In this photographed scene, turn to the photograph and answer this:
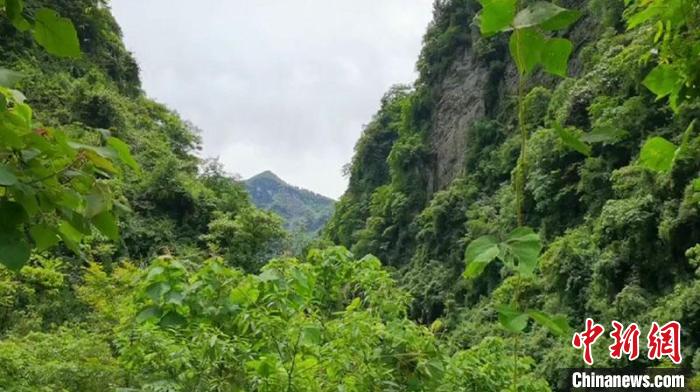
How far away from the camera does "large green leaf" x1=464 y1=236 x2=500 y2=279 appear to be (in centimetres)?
37

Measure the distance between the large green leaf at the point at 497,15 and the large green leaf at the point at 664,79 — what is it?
0.34 meters

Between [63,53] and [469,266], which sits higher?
[63,53]

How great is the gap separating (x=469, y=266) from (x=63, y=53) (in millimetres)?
369

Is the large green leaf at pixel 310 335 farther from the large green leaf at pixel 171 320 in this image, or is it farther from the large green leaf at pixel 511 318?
the large green leaf at pixel 511 318

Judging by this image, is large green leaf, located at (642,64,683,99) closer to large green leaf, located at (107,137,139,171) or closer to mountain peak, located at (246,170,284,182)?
large green leaf, located at (107,137,139,171)

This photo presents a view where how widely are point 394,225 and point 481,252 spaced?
58.9ft

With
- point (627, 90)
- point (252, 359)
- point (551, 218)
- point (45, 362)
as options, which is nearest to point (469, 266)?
point (252, 359)

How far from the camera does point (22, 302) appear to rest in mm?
7180

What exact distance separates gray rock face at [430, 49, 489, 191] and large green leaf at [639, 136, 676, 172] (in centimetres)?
1617

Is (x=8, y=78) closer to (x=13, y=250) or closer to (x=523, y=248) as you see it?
(x=13, y=250)

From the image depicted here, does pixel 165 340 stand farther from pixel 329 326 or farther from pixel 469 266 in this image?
pixel 469 266

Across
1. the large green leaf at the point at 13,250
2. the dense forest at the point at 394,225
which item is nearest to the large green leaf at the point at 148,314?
the dense forest at the point at 394,225

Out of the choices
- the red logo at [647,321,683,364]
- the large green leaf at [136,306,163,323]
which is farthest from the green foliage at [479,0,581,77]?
the red logo at [647,321,683,364]

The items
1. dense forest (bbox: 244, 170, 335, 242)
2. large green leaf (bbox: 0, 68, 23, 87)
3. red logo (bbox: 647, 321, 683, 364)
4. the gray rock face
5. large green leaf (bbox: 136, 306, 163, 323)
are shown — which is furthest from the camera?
dense forest (bbox: 244, 170, 335, 242)
